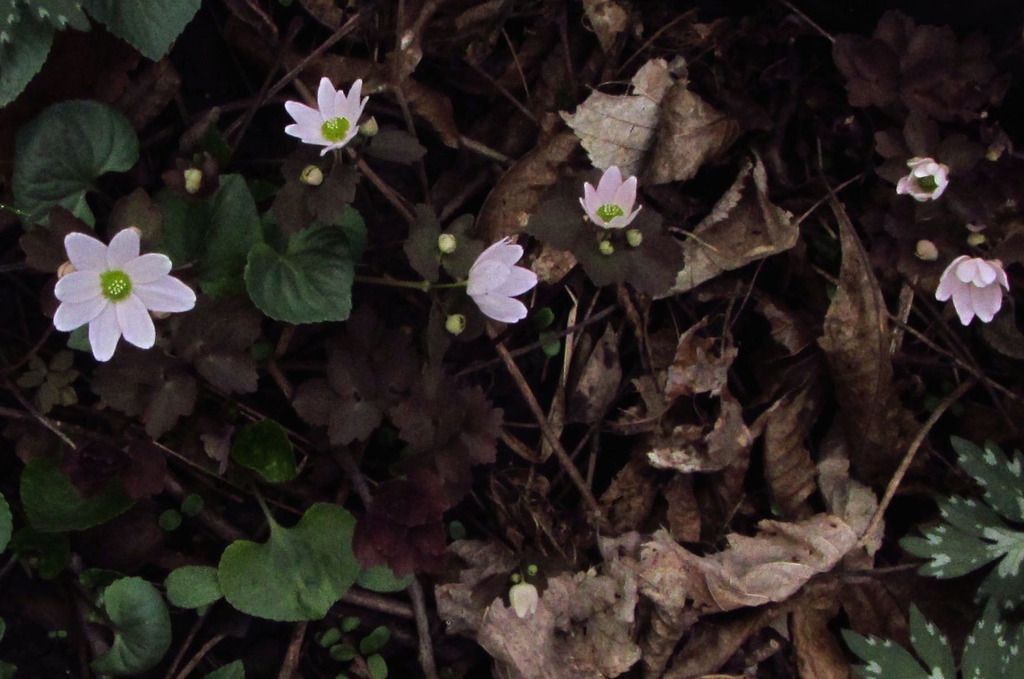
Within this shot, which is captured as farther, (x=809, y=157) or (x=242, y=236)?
(x=809, y=157)

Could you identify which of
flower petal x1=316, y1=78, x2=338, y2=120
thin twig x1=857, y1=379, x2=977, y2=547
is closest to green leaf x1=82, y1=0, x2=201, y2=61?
flower petal x1=316, y1=78, x2=338, y2=120

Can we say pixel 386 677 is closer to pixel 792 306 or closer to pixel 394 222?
pixel 394 222

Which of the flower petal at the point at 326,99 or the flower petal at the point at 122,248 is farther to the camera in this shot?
the flower petal at the point at 326,99

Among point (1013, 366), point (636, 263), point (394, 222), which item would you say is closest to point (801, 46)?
point (636, 263)

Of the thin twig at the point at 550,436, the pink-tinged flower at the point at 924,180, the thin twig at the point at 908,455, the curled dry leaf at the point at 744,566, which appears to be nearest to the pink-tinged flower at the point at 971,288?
the pink-tinged flower at the point at 924,180

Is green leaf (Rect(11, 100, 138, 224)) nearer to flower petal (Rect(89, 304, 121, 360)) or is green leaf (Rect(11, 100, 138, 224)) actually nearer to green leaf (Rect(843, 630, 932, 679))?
flower petal (Rect(89, 304, 121, 360))

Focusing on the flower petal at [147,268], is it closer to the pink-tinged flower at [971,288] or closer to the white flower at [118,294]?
the white flower at [118,294]
